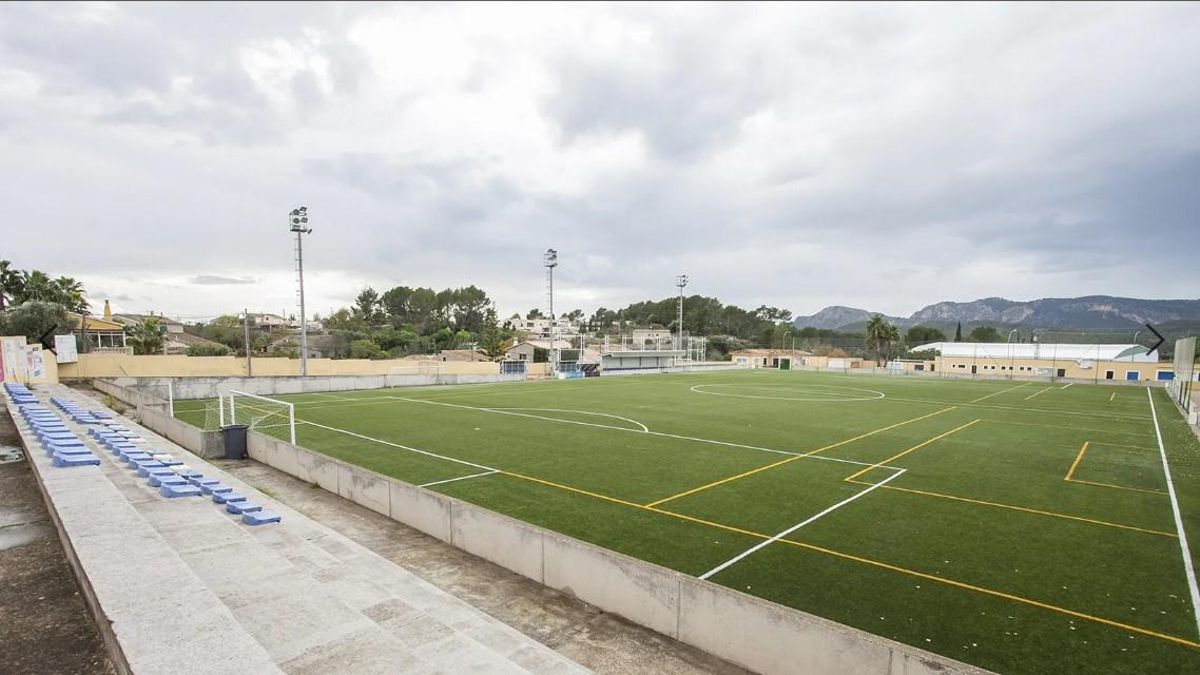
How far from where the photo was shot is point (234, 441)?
1694 centimetres

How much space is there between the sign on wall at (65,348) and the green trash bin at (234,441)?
27270mm

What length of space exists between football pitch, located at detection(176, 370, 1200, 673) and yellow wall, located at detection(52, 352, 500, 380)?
13.6 m

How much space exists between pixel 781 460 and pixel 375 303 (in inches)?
5196

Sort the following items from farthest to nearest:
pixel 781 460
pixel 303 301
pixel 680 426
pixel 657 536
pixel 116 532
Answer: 1. pixel 303 301
2. pixel 680 426
3. pixel 781 460
4. pixel 657 536
5. pixel 116 532

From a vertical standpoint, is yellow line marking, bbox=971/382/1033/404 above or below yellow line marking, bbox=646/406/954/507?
below

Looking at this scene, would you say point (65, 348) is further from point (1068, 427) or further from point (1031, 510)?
point (1068, 427)

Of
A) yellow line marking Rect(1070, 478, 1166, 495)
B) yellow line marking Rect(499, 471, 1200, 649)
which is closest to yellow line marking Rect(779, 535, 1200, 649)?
yellow line marking Rect(499, 471, 1200, 649)

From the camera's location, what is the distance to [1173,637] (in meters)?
7.07

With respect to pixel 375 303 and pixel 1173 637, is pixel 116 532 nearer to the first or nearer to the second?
pixel 1173 637

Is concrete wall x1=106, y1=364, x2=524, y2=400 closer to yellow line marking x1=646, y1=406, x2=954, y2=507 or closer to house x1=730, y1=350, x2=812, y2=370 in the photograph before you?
yellow line marking x1=646, y1=406, x2=954, y2=507

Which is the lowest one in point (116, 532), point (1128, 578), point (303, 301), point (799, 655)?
point (1128, 578)

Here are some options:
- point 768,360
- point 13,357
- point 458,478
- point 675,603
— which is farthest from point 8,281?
point 768,360

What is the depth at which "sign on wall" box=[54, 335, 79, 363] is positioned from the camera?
3456cm

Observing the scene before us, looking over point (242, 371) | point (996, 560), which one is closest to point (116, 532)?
point (996, 560)
